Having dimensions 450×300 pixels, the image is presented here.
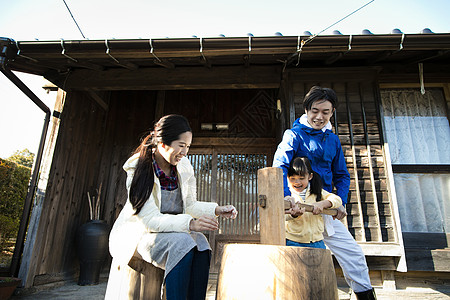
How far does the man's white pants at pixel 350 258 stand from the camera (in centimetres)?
194

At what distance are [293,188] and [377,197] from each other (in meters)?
2.08

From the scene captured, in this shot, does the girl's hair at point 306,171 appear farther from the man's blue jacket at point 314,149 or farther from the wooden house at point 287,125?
the wooden house at point 287,125

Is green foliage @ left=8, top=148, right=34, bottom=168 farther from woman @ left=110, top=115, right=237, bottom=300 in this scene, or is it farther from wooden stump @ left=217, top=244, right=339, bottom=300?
wooden stump @ left=217, top=244, right=339, bottom=300

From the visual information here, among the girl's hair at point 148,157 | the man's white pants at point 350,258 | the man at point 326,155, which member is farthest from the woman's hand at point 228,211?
the man's white pants at point 350,258

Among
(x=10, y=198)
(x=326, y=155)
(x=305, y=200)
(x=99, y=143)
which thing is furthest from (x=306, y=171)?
(x=10, y=198)

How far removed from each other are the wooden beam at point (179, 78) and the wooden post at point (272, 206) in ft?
9.74

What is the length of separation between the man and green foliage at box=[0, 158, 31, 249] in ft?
15.0

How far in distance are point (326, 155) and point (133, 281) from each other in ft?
4.97

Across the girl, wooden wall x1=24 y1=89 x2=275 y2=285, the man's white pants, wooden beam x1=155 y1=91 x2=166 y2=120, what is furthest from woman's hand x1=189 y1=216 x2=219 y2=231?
wooden beam x1=155 y1=91 x2=166 y2=120

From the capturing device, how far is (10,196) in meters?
4.98

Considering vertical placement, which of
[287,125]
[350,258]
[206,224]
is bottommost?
[350,258]

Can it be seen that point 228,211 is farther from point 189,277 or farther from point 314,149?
point 314,149

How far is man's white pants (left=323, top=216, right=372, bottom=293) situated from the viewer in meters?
1.94

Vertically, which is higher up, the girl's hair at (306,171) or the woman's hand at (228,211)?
the girl's hair at (306,171)
